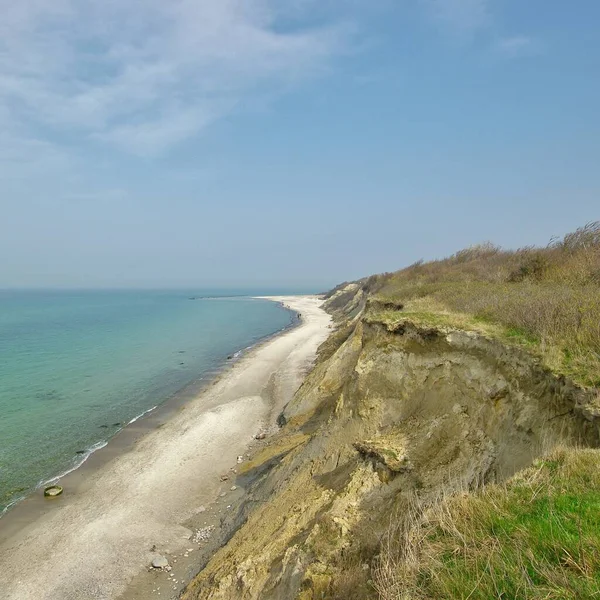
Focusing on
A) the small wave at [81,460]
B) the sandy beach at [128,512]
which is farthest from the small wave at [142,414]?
the small wave at [81,460]

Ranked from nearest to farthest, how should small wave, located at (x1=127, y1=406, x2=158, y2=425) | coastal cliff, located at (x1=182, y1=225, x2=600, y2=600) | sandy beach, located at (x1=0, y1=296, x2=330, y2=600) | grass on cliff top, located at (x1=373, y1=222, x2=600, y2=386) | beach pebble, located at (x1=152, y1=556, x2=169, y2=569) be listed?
coastal cliff, located at (x1=182, y1=225, x2=600, y2=600)
grass on cliff top, located at (x1=373, y1=222, x2=600, y2=386)
sandy beach, located at (x1=0, y1=296, x2=330, y2=600)
beach pebble, located at (x1=152, y1=556, x2=169, y2=569)
small wave, located at (x1=127, y1=406, x2=158, y2=425)

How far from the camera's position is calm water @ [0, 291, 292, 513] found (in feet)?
72.3

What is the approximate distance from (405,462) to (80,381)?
3421cm

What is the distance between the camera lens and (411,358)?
13.4 m

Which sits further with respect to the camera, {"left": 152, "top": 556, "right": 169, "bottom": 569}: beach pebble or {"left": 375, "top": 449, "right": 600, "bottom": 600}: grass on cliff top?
{"left": 152, "top": 556, "right": 169, "bottom": 569}: beach pebble

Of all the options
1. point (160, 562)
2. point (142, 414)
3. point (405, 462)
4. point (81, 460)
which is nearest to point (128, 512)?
point (160, 562)

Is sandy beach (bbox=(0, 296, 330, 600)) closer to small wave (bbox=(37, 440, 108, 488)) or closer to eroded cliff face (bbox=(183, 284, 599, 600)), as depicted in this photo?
small wave (bbox=(37, 440, 108, 488))

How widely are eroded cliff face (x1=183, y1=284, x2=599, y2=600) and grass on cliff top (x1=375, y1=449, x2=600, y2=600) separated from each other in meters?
0.72

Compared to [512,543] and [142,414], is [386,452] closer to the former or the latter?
[512,543]

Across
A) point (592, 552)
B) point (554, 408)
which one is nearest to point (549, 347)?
point (554, 408)

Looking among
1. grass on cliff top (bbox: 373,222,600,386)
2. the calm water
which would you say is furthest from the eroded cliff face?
the calm water

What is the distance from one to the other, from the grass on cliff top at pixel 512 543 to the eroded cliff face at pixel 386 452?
2.38 feet

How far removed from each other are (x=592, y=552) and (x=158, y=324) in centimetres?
8375

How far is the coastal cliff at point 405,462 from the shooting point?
578 centimetres
